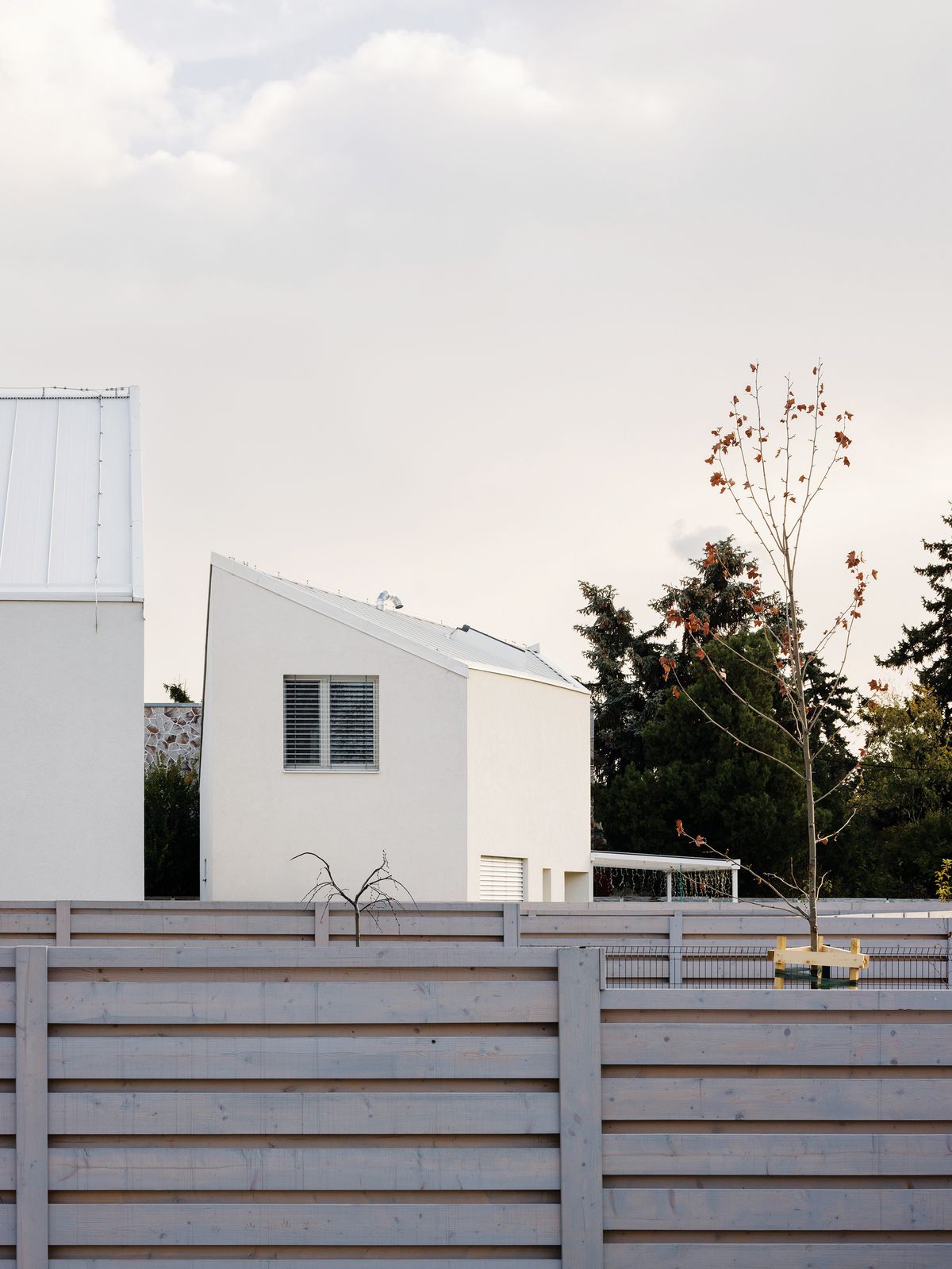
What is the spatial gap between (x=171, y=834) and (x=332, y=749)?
8.25 metres

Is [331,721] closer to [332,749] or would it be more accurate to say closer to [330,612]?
[332,749]

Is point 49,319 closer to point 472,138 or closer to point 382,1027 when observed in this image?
point 472,138

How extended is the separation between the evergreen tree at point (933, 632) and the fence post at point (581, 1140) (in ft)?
137

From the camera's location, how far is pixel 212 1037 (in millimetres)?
4672

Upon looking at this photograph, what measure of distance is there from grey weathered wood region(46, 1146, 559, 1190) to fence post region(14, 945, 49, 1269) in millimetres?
101

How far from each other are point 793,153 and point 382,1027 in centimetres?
1846

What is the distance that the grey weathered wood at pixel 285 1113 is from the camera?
4645mm

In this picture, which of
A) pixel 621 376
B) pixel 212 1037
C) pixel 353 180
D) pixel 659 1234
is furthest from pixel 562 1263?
pixel 621 376

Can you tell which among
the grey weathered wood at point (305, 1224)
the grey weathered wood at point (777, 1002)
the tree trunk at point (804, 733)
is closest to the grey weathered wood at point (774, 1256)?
the grey weathered wood at point (305, 1224)

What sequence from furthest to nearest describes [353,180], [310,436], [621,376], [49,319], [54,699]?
[621,376] < [310,436] < [49,319] < [353,180] < [54,699]

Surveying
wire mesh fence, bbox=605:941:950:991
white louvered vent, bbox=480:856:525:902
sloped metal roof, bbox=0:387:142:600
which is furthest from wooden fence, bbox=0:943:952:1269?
white louvered vent, bbox=480:856:525:902

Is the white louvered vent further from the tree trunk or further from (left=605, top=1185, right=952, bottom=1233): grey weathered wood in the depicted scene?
(left=605, top=1185, right=952, bottom=1233): grey weathered wood

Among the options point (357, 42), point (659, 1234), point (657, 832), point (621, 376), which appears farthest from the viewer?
point (657, 832)

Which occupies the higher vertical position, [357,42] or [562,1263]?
[357,42]
